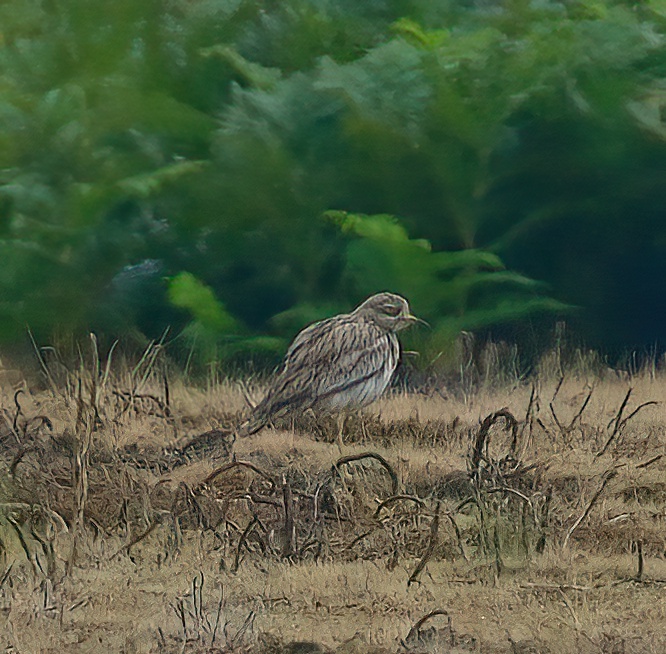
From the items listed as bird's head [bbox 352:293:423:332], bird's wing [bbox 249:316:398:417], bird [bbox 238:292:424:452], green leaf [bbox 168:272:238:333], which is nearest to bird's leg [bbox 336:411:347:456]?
bird [bbox 238:292:424:452]

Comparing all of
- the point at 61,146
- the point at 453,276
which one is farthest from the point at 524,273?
the point at 61,146

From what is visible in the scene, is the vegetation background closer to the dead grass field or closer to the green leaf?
the green leaf

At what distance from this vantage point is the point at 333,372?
6738 millimetres

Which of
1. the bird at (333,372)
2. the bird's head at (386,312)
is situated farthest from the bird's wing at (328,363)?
the bird's head at (386,312)

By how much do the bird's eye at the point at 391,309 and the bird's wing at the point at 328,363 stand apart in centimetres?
18

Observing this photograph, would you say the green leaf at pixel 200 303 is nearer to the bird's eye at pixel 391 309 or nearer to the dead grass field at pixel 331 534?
the bird's eye at pixel 391 309

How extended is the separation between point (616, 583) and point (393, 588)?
83cm

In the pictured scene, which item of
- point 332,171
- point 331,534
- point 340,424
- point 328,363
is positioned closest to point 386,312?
point 328,363

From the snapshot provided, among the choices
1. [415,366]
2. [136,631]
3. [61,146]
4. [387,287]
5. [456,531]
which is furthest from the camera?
[61,146]

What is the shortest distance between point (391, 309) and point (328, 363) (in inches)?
29.5

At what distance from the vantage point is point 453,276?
10.8 metres

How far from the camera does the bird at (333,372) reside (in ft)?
21.9

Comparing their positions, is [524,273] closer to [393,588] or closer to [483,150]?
[483,150]

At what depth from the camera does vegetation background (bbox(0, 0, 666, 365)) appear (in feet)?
36.1
